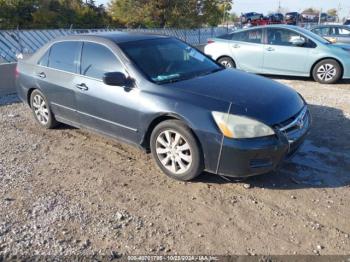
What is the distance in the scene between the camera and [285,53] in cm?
906

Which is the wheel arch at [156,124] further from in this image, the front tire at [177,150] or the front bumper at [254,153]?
the front bumper at [254,153]

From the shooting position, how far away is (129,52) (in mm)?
4512

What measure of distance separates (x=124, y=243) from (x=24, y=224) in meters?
1.02

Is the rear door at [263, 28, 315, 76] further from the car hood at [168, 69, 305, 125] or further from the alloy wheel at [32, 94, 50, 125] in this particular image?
the alloy wheel at [32, 94, 50, 125]

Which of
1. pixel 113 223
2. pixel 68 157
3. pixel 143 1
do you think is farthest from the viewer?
pixel 143 1

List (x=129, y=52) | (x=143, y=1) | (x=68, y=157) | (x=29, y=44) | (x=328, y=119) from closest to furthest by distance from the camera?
1. (x=129, y=52)
2. (x=68, y=157)
3. (x=328, y=119)
4. (x=29, y=44)
5. (x=143, y=1)

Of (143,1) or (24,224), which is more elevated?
(143,1)

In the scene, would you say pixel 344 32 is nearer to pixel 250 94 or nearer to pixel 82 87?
pixel 250 94

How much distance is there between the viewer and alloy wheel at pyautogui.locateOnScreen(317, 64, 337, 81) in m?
8.80

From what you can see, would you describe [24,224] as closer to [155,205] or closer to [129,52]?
[155,205]

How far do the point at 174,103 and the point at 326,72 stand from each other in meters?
6.25

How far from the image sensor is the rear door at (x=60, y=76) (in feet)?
16.6

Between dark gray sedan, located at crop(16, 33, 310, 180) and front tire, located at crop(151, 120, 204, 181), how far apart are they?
0.01 meters

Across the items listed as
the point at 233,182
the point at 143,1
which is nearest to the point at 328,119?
the point at 233,182
